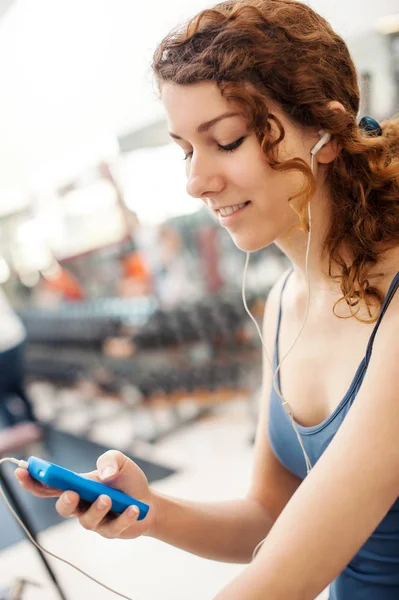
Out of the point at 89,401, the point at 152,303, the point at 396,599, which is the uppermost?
the point at 396,599

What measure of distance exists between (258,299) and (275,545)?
2679mm

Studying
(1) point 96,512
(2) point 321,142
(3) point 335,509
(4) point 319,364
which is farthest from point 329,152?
(1) point 96,512

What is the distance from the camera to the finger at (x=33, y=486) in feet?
2.54

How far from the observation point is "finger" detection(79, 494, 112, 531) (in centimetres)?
77

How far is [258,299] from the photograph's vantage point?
11.0ft

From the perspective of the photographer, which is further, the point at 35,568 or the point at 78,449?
the point at 78,449

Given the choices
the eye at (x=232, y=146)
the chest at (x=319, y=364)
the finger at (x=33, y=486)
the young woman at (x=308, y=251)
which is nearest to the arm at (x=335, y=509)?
the young woman at (x=308, y=251)

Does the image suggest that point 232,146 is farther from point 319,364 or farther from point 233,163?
point 319,364

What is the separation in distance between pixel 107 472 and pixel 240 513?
326mm

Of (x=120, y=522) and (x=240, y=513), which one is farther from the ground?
(x=120, y=522)

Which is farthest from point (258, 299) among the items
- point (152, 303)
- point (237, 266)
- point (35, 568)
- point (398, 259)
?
point (398, 259)

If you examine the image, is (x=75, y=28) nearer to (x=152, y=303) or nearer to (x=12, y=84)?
(x=12, y=84)

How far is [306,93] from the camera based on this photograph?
83cm

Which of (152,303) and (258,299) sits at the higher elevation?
(258,299)
